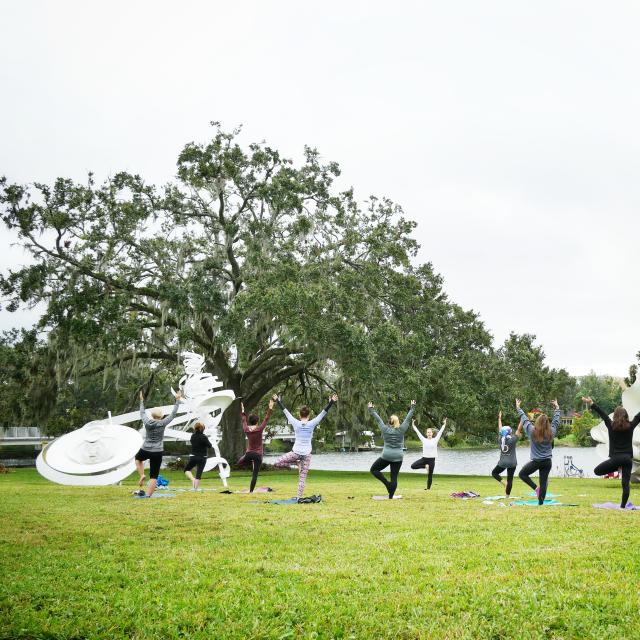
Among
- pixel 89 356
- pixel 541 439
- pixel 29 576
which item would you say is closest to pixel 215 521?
pixel 29 576

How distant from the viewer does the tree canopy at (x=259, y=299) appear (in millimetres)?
26703

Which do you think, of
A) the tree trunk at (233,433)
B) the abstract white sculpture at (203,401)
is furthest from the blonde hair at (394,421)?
the tree trunk at (233,433)

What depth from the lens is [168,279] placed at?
2780 cm

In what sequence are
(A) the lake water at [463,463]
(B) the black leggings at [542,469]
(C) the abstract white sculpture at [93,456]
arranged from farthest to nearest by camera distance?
(A) the lake water at [463,463] → (C) the abstract white sculpture at [93,456] → (B) the black leggings at [542,469]

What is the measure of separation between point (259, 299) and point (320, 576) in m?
19.9

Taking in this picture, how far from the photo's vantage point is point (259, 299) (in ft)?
83.7

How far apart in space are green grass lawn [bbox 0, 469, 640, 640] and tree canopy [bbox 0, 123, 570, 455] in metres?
16.6

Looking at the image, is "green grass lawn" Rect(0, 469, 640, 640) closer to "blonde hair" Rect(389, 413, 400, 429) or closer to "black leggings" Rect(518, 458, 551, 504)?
"black leggings" Rect(518, 458, 551, 504)

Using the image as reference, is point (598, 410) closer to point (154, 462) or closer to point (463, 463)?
point (154, 462)

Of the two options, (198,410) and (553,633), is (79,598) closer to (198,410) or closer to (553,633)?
(553,633)

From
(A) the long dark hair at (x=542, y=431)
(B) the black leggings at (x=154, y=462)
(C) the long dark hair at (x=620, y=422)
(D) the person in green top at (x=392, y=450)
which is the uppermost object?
(C) the long dark hair at (x=620, y=422)

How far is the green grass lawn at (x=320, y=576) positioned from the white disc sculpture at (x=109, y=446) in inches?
298

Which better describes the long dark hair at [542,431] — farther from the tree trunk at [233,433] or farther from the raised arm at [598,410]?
the tree trunk at [233,433]

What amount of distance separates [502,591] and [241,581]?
7.03ft
